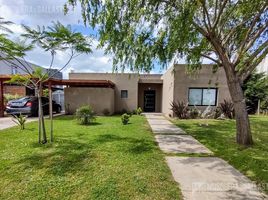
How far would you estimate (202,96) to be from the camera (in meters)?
14.4

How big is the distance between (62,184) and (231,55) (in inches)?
291

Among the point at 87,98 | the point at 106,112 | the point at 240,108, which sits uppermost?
the point at 87,98

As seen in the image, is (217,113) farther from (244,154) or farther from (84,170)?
(84,170)

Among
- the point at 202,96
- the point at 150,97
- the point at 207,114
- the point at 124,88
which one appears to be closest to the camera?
the point at 207,114

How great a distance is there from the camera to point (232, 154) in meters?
5.56

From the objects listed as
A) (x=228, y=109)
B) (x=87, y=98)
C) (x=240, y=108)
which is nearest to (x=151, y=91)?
(x=87, y=98)

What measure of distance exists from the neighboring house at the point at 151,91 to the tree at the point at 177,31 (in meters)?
4.37

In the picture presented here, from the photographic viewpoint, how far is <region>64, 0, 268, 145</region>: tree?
583 centimetres

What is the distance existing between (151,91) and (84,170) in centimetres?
1633

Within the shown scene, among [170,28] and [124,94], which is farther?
[124,94]

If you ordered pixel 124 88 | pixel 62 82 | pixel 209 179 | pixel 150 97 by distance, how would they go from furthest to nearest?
pixel 150 97 < pixel 124 88 < pixel 62 82 < pixel 209 179

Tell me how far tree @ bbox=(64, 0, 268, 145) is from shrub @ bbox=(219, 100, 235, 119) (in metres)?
6.85

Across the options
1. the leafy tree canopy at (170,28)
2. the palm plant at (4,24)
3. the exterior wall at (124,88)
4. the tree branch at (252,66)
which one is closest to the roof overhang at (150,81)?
the exterior wall at (124,88)

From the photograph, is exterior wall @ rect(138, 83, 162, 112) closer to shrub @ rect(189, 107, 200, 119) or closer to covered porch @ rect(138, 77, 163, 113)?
covered porch @ rect(138, 77, 163, 113)
